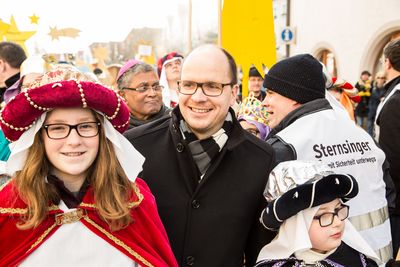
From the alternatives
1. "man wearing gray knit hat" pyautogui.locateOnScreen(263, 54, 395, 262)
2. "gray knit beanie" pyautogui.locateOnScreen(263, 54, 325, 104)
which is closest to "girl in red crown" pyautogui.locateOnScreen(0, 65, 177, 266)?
"man wearing gray knit hat" pyautogui.locateOnScreen(263, 54, 395, 262)

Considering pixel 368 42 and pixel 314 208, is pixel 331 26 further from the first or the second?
pixel 314 208

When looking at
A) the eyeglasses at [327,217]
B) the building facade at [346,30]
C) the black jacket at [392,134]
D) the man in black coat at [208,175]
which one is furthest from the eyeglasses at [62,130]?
the building facade at [346,30]

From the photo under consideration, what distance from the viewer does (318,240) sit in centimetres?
268

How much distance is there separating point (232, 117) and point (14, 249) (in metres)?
1.44

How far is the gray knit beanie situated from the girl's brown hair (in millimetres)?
1494

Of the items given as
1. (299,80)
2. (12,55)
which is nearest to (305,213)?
(299,80)

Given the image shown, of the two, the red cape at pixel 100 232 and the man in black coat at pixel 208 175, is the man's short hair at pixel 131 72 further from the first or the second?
the red cape at pixel 100 232

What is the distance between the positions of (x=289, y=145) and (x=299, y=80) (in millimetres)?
619

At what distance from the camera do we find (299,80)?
343 centimetres

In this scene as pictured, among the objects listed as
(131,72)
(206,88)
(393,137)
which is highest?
(206,88)

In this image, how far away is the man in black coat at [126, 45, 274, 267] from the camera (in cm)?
270

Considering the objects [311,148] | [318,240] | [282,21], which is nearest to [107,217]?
[318,240]

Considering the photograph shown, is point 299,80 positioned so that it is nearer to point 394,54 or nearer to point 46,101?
point 394,54

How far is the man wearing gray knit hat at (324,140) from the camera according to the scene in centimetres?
311
